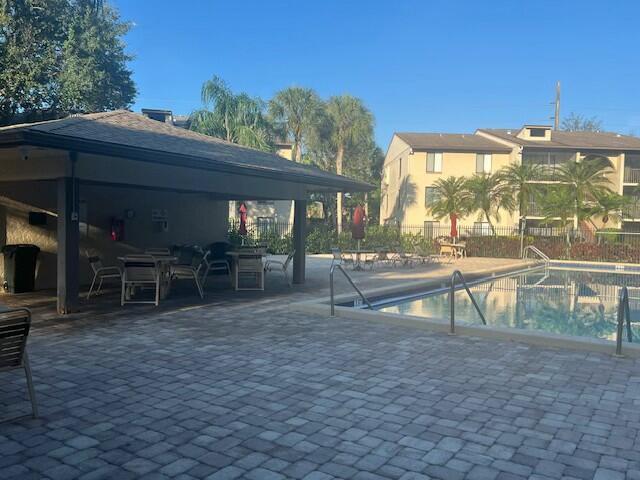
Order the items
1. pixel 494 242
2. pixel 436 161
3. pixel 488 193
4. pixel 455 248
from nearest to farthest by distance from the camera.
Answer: pixel 455 248 → pixel 494 242 → pixel 488 193 → pixel 436 161

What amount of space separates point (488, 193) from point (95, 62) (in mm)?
21401

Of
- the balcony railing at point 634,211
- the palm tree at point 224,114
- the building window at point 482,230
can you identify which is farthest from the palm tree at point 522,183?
the palm tree at point 224,114

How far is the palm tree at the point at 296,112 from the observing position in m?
35.0

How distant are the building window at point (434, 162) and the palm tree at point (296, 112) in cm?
785

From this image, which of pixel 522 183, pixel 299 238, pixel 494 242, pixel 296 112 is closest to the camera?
pixel 299 238

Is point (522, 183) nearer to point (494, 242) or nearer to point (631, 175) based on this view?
point (494, 242)

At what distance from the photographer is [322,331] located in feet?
25.3

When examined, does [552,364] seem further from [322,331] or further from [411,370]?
[322,331]

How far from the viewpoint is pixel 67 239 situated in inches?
330

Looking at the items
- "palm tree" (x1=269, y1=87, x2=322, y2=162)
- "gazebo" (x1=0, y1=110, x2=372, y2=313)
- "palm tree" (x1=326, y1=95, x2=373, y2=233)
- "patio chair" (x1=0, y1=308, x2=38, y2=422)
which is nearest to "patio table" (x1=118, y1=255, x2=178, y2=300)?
"gazebo" (x1=0, y1=110, x2=372, y2=313)

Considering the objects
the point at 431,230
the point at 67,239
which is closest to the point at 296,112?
the point at 431,230

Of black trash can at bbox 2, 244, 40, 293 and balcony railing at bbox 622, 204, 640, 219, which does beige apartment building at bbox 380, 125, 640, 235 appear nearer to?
balcony railing at bbox 622, 204, 640, 219

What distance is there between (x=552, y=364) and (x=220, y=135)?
2909 centimetres

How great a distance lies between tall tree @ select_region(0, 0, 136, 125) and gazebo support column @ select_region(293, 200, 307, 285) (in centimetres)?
1466
